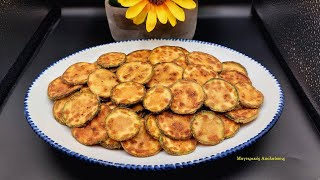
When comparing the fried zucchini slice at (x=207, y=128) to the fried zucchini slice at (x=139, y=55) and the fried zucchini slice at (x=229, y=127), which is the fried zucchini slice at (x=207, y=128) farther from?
the fried zucchini slice at (x=139, y=55)

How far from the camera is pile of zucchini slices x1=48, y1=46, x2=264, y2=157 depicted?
2.39 feet

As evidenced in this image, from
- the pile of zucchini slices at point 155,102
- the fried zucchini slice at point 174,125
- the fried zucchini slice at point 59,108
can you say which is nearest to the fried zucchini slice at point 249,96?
the pile of zucchini slices at point 155,102

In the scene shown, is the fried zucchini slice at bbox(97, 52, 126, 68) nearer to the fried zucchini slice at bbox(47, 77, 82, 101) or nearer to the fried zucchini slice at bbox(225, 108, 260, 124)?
the fried zucchini slice at bbox(47, 77, 82, 101)

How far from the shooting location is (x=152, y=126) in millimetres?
742

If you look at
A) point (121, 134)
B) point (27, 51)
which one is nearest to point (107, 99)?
point (121, 134)

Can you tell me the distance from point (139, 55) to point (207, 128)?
279 millimetres

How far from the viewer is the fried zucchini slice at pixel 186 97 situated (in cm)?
76

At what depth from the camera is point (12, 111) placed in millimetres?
906

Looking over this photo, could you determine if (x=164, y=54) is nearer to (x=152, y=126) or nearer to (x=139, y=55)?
(x=139, y=55)

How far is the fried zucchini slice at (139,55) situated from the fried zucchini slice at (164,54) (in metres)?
0.01

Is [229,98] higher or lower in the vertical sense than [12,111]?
higher

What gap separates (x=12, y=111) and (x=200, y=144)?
42 centimetres

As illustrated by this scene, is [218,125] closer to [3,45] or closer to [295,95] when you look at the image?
[295,95]

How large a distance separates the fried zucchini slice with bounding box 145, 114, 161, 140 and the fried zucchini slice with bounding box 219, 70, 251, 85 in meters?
0.19
